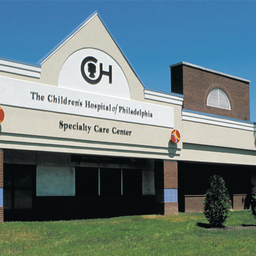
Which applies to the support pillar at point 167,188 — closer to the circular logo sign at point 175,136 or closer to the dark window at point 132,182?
the circular logo sign at point 175,136

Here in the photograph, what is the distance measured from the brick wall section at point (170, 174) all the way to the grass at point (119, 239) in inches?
181

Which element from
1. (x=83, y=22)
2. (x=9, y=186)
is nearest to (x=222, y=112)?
(x=83, y=22)

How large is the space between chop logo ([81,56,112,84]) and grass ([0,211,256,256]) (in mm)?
7893

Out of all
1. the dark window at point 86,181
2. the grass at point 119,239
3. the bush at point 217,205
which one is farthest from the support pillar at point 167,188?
the bush at point 217,205

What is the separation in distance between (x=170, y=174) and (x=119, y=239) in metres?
10.3

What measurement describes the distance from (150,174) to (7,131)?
13013mm

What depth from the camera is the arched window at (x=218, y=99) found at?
1262 inches

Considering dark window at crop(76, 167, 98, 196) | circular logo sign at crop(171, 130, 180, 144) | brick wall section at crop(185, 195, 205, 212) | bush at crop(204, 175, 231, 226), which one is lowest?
brick wall section at crop(185, 195, 205, 212)

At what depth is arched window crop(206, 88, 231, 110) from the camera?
32062 millimetres

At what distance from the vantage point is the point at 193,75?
30719 millimetres

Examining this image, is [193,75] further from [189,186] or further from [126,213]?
[126,213]

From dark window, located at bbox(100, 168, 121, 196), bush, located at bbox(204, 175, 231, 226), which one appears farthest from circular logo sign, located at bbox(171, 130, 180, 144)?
bush, located at bbox(204, 175, 231, 226)

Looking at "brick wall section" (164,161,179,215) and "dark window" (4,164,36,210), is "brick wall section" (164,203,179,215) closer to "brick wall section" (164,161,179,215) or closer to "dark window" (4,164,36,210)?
"brick wall section" (164,161,179,215)

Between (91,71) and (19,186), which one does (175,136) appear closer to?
(91,71)
